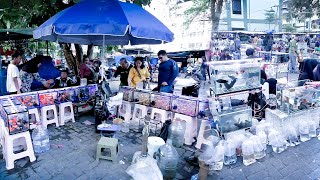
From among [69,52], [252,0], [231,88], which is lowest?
[231,88]

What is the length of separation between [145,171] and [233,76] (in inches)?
96.6

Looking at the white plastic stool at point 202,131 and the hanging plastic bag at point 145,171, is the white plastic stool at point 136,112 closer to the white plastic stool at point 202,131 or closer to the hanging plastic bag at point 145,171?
the white plastic stool at point 202,131

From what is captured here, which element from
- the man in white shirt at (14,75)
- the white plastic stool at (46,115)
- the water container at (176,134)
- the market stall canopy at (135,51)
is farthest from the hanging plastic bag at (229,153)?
the market stall canopy at (135,51)

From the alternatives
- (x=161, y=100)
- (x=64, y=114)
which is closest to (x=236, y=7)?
(x=161, y=100)

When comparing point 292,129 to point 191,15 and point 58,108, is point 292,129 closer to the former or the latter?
point 58,108

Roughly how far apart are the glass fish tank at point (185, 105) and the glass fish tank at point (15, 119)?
242cm

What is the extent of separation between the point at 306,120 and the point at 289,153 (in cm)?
112

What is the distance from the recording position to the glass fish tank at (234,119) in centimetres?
429

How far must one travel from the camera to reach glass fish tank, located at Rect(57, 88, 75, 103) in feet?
18.3

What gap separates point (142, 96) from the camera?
546cm

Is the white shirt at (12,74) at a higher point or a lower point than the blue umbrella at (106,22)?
lower

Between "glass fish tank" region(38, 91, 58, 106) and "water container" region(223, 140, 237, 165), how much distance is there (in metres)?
3.52

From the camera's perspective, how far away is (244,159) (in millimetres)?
4129

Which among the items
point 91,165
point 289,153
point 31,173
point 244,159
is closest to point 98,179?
point 91,165
